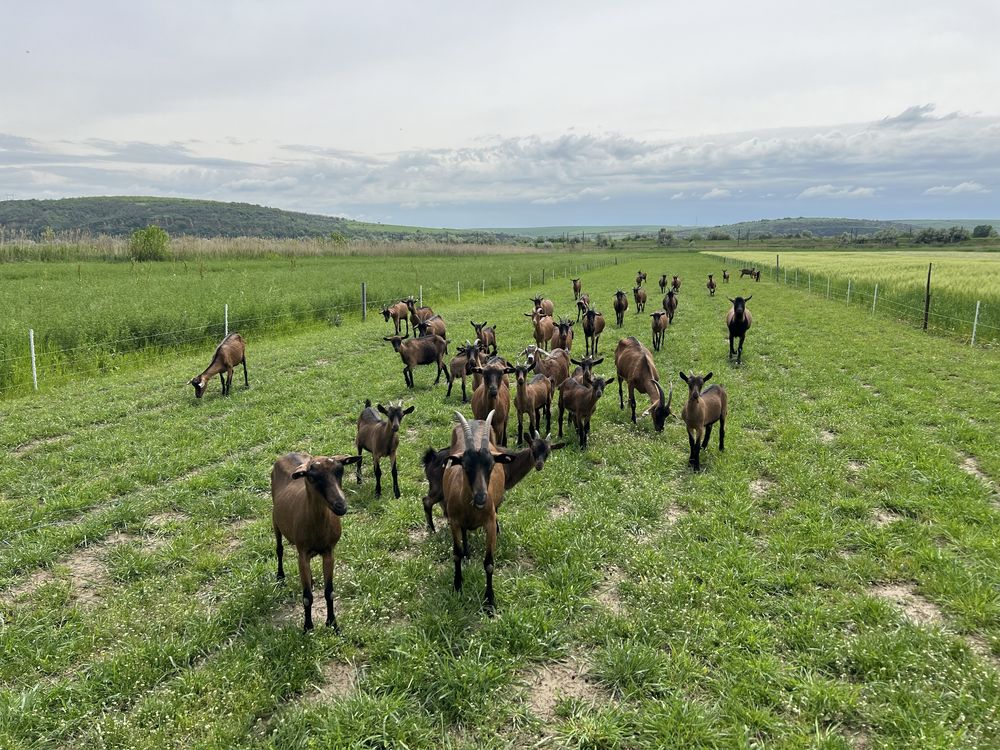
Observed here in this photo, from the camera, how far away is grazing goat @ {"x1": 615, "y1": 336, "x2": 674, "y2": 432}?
9.21 metres

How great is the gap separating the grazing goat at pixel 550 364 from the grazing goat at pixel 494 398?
6.28 ft

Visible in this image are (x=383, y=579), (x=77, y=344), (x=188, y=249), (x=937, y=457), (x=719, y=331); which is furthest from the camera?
(x=188, y=249)

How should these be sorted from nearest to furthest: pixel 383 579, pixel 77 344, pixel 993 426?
pixel 383 579, pixel 993 426, pixel 77 344

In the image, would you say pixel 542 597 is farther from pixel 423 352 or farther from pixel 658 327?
pixel 658 327

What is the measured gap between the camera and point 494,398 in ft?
26.6

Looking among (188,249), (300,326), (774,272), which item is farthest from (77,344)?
(774,272)

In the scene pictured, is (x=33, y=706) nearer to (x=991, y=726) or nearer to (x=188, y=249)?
(x=991, y=726)

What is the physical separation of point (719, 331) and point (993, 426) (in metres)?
10.1

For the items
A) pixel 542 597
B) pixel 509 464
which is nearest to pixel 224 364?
pixel 509 464

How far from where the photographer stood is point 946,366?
43.7ft

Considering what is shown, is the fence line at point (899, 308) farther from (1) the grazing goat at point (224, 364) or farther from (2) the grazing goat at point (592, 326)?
(1) the grazing goat at point (224, 364)

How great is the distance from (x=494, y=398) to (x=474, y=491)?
3.54 meters

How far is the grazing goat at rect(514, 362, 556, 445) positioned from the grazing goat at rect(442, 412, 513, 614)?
3.21m

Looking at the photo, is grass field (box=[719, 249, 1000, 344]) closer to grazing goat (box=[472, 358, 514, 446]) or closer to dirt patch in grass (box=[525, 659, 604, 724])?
grazing goat (box=[472, 358, 514, 446])
